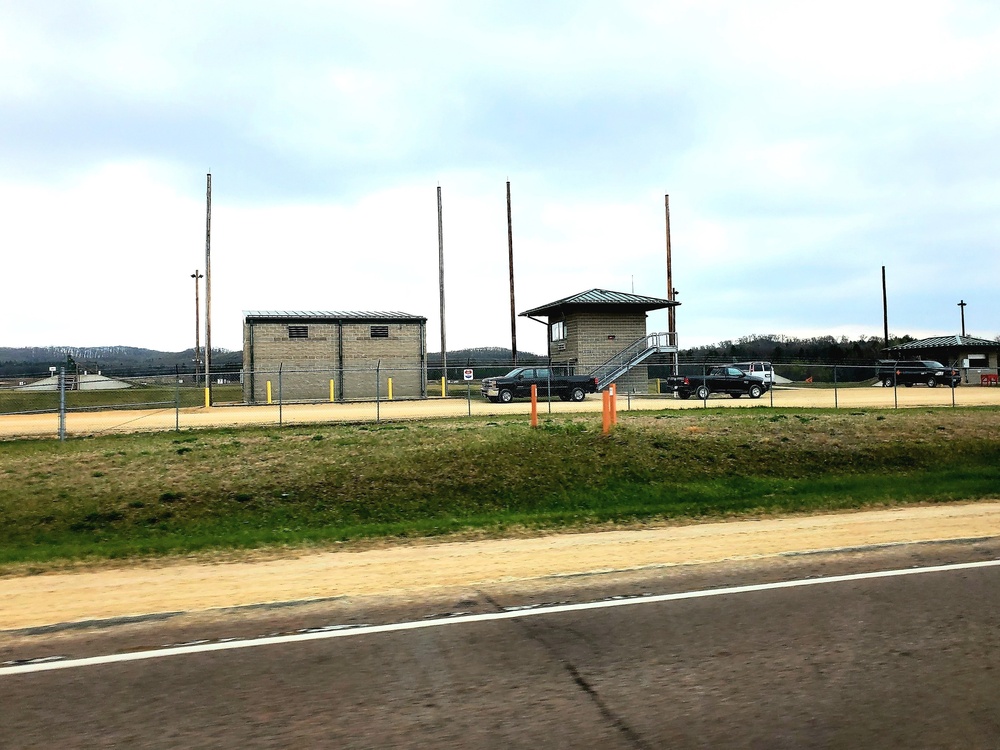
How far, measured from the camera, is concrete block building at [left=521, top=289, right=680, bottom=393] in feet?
150

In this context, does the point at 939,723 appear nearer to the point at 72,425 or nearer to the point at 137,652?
the point at 137,652

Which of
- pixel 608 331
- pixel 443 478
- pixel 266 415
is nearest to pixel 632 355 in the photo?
pixel 608 331

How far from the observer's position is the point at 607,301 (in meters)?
45.5

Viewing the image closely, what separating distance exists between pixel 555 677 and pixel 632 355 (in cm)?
4207

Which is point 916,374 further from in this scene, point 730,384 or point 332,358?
point 332,358

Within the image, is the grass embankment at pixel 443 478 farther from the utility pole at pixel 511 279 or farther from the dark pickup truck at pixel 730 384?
the utility pole at pixel 511 279

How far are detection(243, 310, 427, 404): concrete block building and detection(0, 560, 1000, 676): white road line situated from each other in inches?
1446

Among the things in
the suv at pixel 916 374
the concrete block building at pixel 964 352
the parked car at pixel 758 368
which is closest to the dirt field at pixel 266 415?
the parked car at pixel 758 368

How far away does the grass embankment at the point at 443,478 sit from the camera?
1167 cm

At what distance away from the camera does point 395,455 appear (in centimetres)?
1591

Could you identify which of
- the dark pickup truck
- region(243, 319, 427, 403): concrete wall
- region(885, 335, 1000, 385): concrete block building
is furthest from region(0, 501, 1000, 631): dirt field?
region(885, 335, 1000, 385): concrete block building

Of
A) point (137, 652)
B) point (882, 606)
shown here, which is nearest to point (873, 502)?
point (882, 606)

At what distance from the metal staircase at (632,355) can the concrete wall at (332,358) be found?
10.2 metres

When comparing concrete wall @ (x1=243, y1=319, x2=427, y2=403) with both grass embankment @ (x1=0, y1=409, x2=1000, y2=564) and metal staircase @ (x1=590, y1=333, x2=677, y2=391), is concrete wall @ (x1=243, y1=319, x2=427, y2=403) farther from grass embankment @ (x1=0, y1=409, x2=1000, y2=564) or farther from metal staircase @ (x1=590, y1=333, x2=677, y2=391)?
grass embankment @ (x1=0, y1=409, x2=1000, y2=564)
